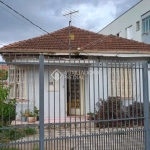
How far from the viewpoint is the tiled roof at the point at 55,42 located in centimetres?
1217

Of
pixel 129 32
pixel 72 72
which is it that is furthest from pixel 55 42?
pixel 129 32

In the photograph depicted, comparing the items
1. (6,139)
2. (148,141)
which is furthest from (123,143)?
(6,139)

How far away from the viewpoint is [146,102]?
258 inches

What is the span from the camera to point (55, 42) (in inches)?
528

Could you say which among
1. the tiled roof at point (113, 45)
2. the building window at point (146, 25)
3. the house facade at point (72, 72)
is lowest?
the house facade at point (72, 72)

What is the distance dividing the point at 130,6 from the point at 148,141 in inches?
922

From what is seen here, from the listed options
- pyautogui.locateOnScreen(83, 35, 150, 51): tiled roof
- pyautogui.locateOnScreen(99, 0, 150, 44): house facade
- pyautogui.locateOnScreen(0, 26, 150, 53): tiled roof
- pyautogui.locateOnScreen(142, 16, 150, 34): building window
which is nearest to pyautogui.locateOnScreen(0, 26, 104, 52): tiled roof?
pyautogui.locateOnScreen(0, 26, 150, 53): tiled roof

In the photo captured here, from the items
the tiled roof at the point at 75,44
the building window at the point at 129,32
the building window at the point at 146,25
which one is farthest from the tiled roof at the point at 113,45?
the building window at the point at 129,32

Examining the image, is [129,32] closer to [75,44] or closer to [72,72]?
[75,44]

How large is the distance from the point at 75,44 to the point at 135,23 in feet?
49.1

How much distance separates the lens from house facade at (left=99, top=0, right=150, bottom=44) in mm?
23375

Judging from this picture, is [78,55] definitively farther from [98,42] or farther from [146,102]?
[146,102]

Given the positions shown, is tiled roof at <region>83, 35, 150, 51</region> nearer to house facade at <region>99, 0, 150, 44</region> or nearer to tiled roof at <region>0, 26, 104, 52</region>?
tiled roof at <region>0, 26, 104, 52</region>

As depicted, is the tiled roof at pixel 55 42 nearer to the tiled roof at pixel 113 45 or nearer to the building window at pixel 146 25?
the tiled roof at pixel 113 45
